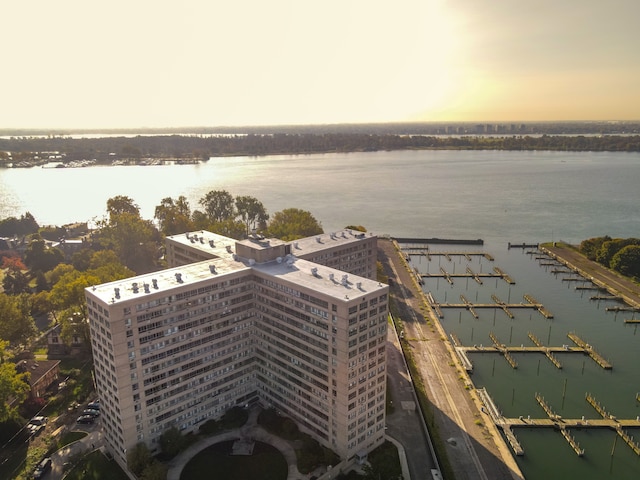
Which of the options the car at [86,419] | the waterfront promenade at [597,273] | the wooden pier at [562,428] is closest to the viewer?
the wooden pier at [562,428]

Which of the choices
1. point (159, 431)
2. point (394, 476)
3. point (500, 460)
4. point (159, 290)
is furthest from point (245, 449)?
point (500, 460)

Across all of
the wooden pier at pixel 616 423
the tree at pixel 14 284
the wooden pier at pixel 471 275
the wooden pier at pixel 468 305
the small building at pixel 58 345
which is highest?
the tree at pixel 14 284

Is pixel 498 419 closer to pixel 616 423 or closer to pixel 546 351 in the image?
pixel 616 423

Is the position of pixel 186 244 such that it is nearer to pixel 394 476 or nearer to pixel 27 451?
pixel 27 451

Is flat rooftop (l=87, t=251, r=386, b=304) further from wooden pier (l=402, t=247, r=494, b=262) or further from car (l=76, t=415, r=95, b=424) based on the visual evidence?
wooden pier (l=402, t=247, r=494, b=262)

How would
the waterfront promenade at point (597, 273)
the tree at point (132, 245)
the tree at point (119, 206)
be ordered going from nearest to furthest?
the waterfront promenade at point (597, 273) < the tree at point (132, 245) < the tree at point (119, 206)

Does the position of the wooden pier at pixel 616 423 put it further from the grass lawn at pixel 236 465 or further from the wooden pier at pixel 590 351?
the grass lawn at pixel 236 465

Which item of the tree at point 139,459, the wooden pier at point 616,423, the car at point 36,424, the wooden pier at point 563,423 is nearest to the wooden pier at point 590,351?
the wooden pier at point 616,423
